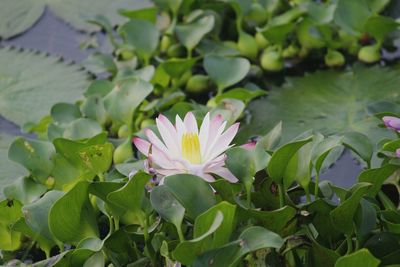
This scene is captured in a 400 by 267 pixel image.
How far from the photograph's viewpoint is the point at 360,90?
7.24ft

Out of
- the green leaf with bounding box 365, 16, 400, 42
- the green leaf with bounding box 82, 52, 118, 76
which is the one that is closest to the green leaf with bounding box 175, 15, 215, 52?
the green leaf with bounding box 82, 52, 118, 76

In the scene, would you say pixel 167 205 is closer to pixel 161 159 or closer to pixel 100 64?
pixel 161 159

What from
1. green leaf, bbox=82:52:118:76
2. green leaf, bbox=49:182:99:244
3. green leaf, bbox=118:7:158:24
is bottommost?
green leaf, bbox=82:52:118:76

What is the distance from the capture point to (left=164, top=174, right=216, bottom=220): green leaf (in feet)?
4.27

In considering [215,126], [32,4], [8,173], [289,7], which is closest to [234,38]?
[289,7]

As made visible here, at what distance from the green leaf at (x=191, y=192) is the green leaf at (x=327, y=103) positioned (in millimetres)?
702

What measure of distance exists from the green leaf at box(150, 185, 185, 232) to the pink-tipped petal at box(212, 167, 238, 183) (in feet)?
0.31

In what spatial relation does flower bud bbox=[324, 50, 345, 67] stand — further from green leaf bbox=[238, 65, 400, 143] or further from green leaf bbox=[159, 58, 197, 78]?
green leaf bbox=[159, 58, 197, 78]

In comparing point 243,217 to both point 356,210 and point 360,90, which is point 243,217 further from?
point 360,90

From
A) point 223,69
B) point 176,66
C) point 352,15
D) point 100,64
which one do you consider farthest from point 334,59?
point 100,64

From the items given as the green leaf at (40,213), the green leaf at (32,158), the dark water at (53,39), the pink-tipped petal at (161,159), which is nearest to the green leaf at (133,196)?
the pink-tipped petal at (161,159)

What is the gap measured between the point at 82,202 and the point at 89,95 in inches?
26.2

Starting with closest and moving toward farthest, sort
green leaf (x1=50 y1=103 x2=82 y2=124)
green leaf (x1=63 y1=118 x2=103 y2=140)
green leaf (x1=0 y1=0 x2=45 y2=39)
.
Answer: green leaf (x1=63 y1=118 x2=103 y2=140) → green leaf (x1=50 y1=103 x2=82 y2=124) → green leaf (x1=0 y1=0 x2=45 y2=39)

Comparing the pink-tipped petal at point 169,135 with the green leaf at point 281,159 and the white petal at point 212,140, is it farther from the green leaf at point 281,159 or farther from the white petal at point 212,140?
the green leaf at point 281,159
